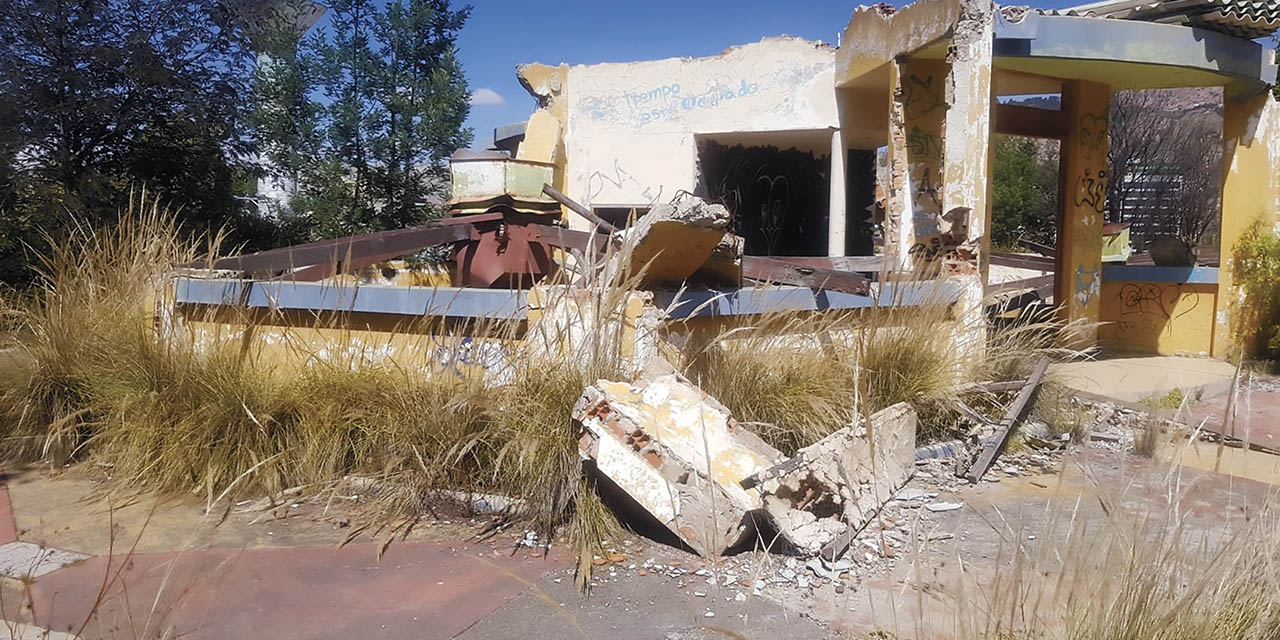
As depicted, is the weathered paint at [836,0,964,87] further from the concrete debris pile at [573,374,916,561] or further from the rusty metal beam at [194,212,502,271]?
the concrete debris pile at [573,374,916,561]

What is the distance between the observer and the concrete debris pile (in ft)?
11.7

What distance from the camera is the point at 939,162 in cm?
852

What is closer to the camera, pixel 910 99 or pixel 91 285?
pixel 91 285

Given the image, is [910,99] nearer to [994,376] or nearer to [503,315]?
[994,376]

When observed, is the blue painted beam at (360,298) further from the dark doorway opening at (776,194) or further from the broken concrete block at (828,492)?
the dark doorway opening at (776,194)

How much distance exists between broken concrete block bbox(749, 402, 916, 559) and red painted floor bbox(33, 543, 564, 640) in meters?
0.98

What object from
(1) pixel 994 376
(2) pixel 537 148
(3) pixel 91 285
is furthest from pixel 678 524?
(2) pixel 537 148

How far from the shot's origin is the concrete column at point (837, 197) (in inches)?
386

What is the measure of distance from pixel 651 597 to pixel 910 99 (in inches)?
257

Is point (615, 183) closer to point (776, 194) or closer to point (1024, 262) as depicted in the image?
point (776, 194)

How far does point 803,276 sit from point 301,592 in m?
3.47

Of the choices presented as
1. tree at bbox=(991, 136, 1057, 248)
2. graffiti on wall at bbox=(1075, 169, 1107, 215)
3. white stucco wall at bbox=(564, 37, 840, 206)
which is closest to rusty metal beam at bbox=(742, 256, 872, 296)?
white stucco wall at bbox=(564, 37, 840, 206)

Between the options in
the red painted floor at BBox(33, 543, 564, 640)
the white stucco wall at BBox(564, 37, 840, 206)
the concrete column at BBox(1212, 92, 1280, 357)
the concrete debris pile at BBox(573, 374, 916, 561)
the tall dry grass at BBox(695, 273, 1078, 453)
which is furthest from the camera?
the white stucco wall at BBox(564, 37, 840, 206)

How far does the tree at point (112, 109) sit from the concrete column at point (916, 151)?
6.66 meters
